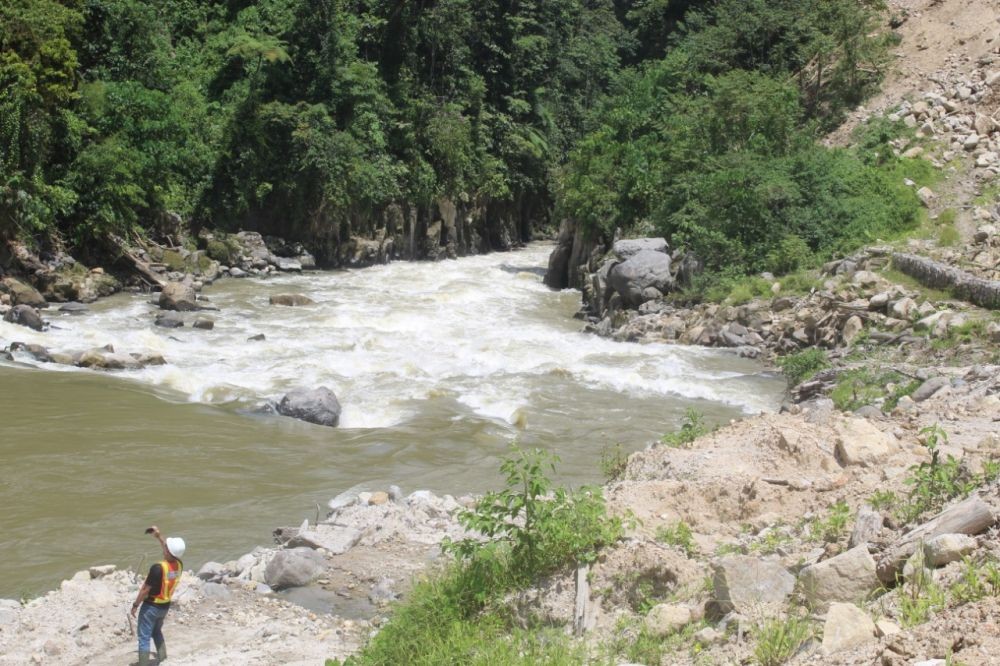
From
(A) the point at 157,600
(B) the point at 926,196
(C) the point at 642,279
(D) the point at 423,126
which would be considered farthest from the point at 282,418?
(D) the point at 423,126

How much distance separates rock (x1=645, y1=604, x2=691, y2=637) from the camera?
5.21 m

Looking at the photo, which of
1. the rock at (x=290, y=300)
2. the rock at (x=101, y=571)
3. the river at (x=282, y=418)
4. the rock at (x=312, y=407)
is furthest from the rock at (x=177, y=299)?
the rock at (x=101, y=571)

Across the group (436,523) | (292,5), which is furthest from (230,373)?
(292,5)

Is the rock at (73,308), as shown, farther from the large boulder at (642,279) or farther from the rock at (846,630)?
the rock at (846,630)

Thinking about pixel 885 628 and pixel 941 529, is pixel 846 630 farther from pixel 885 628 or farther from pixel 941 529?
pixel 941 529

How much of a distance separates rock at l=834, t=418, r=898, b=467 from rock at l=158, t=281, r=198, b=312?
16.6 meters

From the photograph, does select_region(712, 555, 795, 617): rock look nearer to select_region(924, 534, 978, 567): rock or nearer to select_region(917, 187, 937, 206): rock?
select_region(924, 534, 978, 567): rock

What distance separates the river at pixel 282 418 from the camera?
384 inches

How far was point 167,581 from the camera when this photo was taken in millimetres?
6477

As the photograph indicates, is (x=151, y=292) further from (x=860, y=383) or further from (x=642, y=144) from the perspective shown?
(x=860, y=383)

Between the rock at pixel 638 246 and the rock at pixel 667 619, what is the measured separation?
1773cm

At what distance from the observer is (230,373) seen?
51.9ft

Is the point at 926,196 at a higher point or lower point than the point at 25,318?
higher

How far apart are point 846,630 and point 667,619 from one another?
1.14 metres
